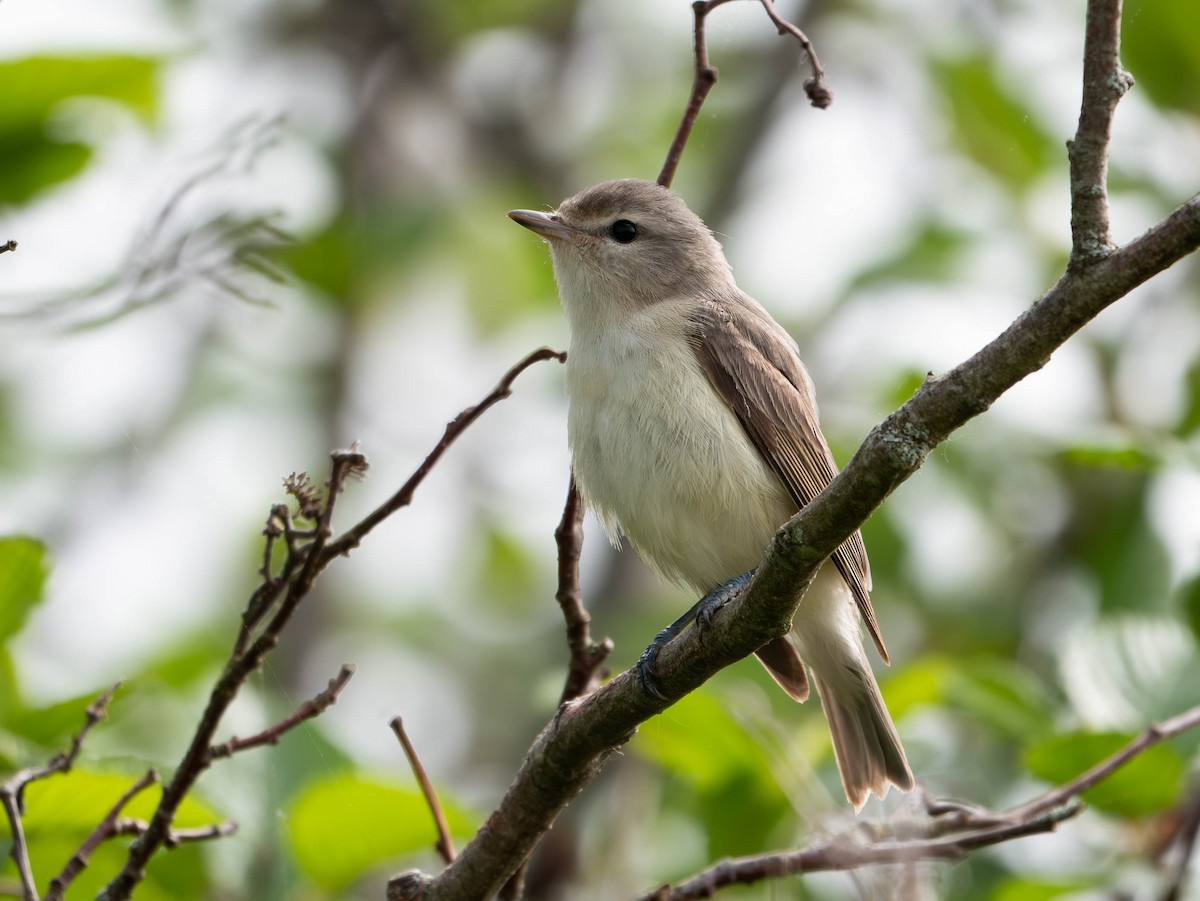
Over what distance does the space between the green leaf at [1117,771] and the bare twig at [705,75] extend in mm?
1639

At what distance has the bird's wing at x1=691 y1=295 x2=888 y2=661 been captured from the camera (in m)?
3.90

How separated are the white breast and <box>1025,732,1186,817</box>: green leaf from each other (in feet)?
3.01

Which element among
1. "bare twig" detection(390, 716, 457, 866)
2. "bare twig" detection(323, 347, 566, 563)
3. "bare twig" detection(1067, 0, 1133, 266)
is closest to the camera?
"bare twig" detection(1067, 0, 1133, 266)

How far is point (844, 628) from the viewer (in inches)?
167

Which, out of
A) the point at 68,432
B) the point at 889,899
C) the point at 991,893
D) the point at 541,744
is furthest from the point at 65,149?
the point at 68,432

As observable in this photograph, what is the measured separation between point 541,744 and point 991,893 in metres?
1.95

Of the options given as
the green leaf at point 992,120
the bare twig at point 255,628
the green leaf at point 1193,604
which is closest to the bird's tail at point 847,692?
the green leaf at point 1193,604

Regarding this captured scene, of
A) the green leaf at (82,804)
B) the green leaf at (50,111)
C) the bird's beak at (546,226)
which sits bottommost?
the green leaf at (82,804)

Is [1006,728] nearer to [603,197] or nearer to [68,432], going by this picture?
[603,197]

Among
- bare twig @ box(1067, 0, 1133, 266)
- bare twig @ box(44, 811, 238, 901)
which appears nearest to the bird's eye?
bare twig @ box(44, 811, 238, 901)

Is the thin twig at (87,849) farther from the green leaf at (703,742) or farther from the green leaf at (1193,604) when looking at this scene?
the green leaf at (1193,604)

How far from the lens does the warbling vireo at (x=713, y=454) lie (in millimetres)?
3850

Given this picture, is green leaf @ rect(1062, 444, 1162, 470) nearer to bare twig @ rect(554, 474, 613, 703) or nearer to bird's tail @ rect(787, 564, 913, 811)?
bird's tail @ rect(787, 564, 913, 811)

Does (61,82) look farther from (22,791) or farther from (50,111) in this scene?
(22,791)
